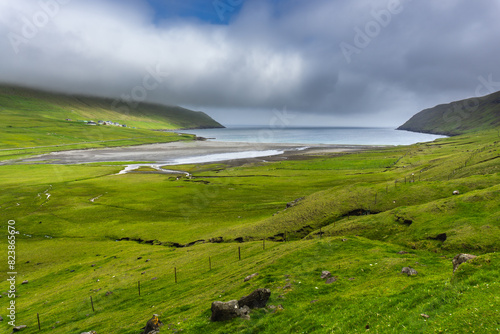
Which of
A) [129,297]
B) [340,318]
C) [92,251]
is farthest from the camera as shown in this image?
[92,251]

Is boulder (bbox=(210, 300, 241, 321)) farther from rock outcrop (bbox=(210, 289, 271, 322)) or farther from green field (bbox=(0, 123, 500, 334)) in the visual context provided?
green field (bbox=(0, 123, 500, 334))

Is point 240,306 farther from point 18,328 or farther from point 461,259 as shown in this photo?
point 18,328

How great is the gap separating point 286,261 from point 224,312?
1051cm

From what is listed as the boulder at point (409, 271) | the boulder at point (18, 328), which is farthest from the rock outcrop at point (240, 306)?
the boulder at point (18, 328)

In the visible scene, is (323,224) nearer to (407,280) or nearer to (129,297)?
(407,280)

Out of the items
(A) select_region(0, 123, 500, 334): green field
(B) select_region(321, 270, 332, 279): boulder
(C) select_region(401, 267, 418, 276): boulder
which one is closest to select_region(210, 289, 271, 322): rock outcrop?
(A) select_region(0, 123, 500, 334): green field

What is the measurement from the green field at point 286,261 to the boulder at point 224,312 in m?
0.66

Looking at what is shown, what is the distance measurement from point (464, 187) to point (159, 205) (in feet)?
264

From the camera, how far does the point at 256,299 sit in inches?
882

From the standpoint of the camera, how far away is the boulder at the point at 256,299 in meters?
22.3

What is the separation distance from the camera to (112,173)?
150750 millimetres

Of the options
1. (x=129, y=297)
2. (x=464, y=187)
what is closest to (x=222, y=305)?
(x=129, y=297)

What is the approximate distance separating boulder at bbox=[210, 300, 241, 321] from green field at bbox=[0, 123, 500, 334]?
664mm

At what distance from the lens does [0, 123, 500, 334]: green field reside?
17453mm
